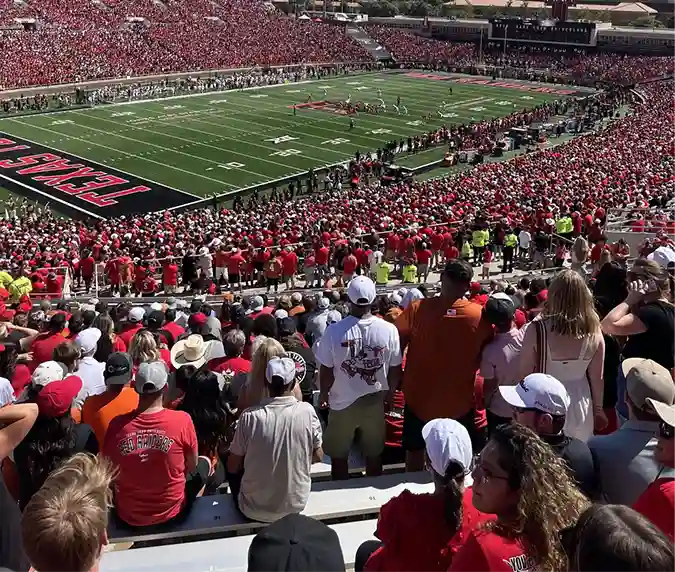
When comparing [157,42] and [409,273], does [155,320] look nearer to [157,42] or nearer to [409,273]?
[409,273]

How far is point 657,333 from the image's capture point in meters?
4.72

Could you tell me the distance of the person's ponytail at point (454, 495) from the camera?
2879mm

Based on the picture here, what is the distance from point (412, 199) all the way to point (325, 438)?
1853 cm

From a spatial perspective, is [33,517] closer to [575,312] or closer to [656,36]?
[575,312]

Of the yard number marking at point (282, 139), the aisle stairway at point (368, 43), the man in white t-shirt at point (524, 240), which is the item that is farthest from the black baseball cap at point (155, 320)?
the aisle stairway at point (368, 43)

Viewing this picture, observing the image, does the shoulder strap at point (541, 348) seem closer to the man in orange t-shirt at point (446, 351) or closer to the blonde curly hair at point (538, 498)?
the man in orange t-shirt at point (446, 351)

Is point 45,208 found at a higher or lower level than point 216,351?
lower

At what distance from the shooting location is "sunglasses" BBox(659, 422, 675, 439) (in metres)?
2.97

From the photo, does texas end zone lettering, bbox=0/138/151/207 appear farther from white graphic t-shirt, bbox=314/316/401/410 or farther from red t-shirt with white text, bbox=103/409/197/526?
red t-shirt with white text, bbox=103/409/197/526

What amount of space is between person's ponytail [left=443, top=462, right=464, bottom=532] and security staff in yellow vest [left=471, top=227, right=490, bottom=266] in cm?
1333

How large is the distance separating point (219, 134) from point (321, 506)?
112ft

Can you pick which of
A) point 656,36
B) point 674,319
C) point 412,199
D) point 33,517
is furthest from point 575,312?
point 656,36

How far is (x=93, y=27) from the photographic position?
55.8m

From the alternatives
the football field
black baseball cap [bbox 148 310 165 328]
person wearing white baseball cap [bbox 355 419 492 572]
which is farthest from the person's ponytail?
the football field
